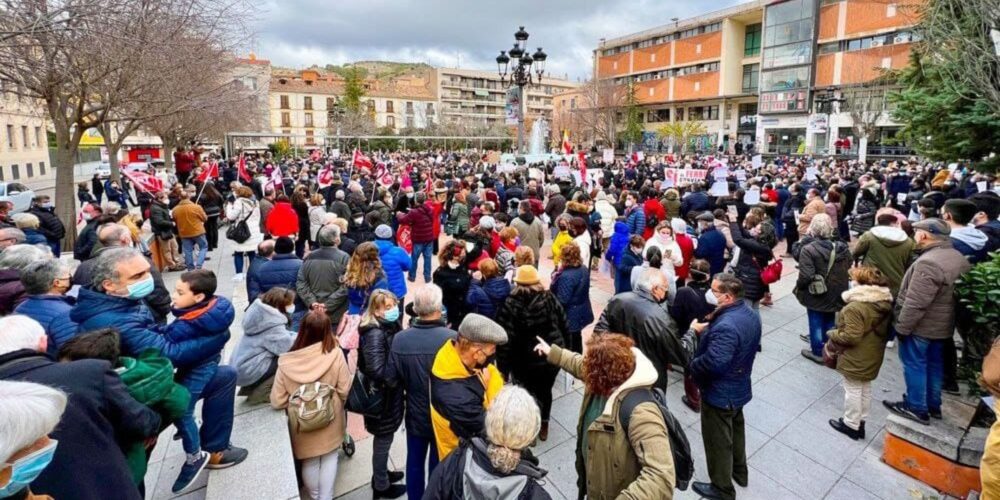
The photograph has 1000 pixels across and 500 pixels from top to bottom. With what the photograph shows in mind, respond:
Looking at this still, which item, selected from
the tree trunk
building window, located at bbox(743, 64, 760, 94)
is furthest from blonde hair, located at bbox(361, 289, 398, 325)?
building window, located at bbox(743, 64, 760, 94)

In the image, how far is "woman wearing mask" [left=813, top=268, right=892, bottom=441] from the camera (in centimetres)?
418

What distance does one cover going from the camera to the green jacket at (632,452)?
2.10 metres

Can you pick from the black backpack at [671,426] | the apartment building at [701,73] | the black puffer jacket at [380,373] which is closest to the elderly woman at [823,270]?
the black backpack at [671,426]

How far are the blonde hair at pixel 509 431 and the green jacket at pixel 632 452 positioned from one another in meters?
0.50

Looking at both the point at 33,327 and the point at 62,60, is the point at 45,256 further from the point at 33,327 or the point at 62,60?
→ the point at 62,60

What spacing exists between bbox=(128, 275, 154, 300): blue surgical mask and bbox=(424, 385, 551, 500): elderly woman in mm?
2187

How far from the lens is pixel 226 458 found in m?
3.40

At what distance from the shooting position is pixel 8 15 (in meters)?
5.12

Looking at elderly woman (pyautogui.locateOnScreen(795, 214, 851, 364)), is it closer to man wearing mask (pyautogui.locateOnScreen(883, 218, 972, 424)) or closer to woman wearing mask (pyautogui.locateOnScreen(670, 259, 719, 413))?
man wearing mask (pyautogui.locateOnScreen(883, 218, 972, 424))

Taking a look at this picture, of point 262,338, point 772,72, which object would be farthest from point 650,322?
point 772,72

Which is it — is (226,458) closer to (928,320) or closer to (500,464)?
(500,464)

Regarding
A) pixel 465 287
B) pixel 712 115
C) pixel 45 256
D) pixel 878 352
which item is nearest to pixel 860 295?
pixel 878 352

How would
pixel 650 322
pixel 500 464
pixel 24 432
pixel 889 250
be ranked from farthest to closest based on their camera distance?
pixel 889 250 → pixel 650 322 → pixel 500 464 → pixel 24 432

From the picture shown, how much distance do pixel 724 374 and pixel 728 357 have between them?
151 millimetres
